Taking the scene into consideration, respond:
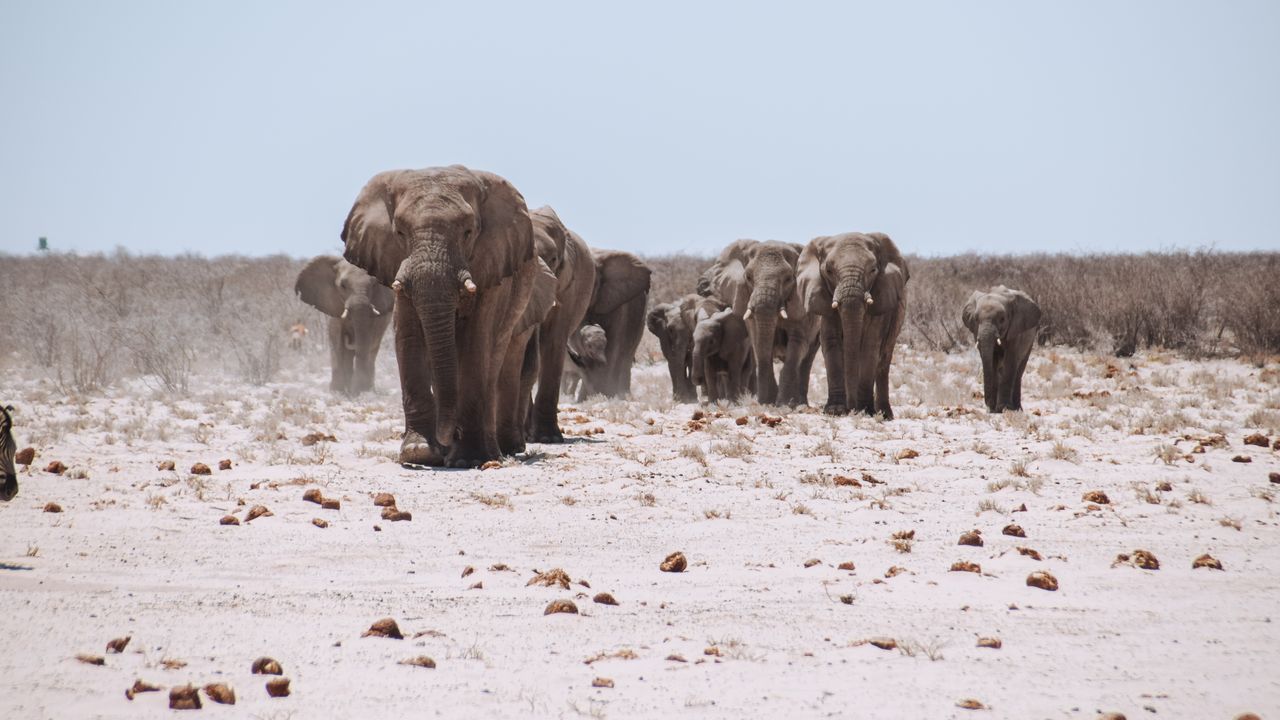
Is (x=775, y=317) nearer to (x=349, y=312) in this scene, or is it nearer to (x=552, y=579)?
(x=349, y=312)

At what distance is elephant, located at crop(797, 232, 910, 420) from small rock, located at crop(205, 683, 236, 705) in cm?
1228

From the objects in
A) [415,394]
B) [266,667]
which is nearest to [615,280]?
[415,394]

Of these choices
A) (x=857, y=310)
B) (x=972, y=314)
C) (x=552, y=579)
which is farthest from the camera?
(x=972, y=314)

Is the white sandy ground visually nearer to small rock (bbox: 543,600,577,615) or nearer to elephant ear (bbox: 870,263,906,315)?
small rock (bbox: 543,600,577,615)

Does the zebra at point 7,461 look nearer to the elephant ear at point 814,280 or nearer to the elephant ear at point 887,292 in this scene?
the elephant ear at point 814,280

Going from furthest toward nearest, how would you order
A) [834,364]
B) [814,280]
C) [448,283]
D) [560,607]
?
[814,280], [834,364], [448,283], [560,607]

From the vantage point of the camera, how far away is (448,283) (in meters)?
10.0

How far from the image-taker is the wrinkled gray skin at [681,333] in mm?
21266

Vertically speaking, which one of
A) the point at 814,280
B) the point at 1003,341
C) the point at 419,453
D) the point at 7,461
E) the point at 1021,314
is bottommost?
the point at 419,453

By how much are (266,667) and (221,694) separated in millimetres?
331

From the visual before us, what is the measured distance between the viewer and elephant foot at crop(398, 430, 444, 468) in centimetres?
1061

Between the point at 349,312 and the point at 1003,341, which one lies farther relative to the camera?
the point at 349,312

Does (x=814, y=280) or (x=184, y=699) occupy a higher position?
(x=814, y=280)

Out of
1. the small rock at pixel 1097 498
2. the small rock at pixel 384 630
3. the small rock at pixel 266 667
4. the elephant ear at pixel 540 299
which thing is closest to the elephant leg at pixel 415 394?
the elephant ear at pixel 540 299
